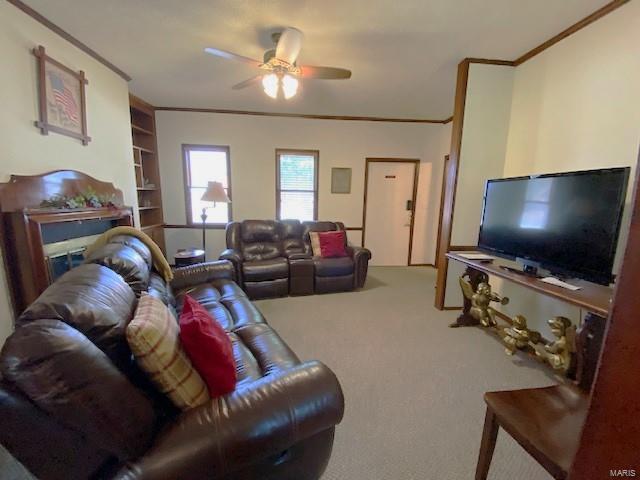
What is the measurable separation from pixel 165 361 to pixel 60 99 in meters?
2.67

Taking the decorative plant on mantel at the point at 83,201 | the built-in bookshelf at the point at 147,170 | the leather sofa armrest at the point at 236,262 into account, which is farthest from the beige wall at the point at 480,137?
the built-in bookshelf at the point at 147,170

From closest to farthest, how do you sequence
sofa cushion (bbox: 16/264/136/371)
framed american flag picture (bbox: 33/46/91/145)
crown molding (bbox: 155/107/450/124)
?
sofa cushion (bbox: 16/264/136/371) → framed american flag picture (bbox: 33/46/91/145) → crown molding (bbox: 155/107/450/124)

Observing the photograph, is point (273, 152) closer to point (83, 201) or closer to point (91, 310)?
point (83, 201)

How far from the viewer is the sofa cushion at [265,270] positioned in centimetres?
338

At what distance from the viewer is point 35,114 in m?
2.11

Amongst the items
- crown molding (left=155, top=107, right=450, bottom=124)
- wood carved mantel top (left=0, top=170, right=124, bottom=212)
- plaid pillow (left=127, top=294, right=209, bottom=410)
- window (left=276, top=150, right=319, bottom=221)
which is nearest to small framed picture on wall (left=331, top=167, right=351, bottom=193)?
window (left=276, top=150, right=319, bottom=221)

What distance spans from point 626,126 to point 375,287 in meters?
2.83

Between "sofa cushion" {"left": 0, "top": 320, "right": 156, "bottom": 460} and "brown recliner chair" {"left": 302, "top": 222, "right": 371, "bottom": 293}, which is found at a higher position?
"sofa cushion" {"left": 0, "top": 320, "right": 156, "bottom": 460}

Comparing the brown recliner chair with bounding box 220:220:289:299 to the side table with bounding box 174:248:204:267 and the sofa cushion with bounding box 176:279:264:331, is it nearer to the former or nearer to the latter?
the side table with bounding box 174:248:204:267

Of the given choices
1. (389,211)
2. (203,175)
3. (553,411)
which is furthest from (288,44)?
(389,211)

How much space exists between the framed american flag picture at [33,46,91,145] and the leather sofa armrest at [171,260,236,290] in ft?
4.91

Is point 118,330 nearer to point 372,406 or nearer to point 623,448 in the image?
point 623,448

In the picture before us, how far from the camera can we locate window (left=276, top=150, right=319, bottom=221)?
478cm

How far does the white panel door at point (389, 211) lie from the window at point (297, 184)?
99cm
